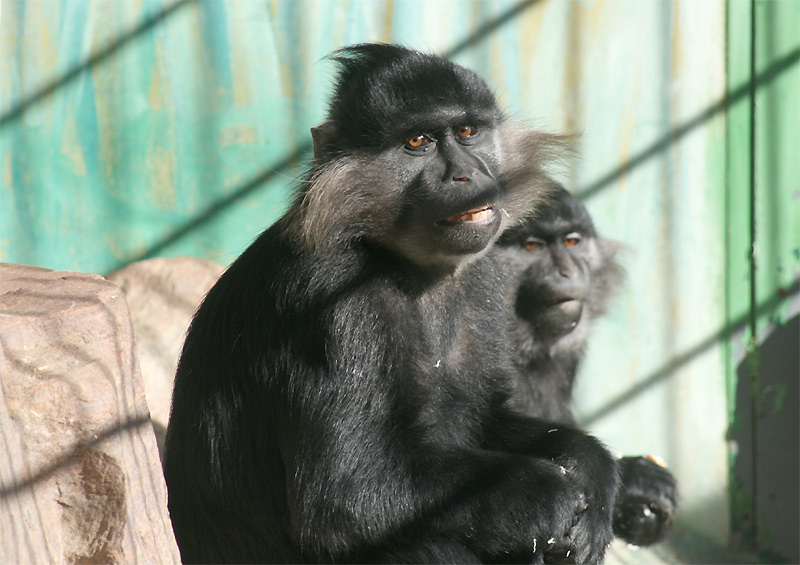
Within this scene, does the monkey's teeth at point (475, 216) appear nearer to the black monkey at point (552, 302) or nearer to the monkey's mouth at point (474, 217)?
the monkey's mouth at point (474, 217)

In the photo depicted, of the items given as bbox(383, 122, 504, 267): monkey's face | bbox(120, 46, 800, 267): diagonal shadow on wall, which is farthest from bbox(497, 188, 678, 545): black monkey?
bbox(383, 122, 504, 267): monkey's face

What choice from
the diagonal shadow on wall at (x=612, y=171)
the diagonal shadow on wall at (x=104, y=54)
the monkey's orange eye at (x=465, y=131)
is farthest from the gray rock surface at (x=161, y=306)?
the monkey's orange eye at (x=465, y=131)

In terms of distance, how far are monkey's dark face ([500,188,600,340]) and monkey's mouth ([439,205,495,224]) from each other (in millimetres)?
1448

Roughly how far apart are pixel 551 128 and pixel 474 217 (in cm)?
171

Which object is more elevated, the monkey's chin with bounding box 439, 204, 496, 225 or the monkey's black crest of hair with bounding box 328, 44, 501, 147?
the monkey's black crest of hair with bounding box 328, 44, 501, 147

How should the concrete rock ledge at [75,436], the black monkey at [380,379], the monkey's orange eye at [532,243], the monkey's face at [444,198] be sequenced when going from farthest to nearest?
1. the monkey's orange eye at [532,243]
2. the monkey's face at [444,198]
3. the black monkey at [380,379]
4. the concrete rock ledge at [75,436]

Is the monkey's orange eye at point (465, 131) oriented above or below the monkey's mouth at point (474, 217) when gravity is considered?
above

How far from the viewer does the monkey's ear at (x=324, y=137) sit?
135 inches

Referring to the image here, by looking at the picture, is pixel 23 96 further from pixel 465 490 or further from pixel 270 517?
pixel 465 490

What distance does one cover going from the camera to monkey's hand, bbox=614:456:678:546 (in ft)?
13.7

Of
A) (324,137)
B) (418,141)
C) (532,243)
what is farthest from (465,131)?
(532,243)

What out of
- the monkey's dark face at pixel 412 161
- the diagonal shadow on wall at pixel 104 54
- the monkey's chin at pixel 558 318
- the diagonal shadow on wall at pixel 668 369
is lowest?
the diagonal shadow on wall at pixel 668 369

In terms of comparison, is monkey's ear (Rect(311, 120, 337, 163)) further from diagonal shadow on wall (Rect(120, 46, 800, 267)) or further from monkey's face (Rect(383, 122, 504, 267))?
diagonal shadow on wall (Rect(120, 46, 800, 267))

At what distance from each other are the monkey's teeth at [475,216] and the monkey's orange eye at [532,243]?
1.48m
